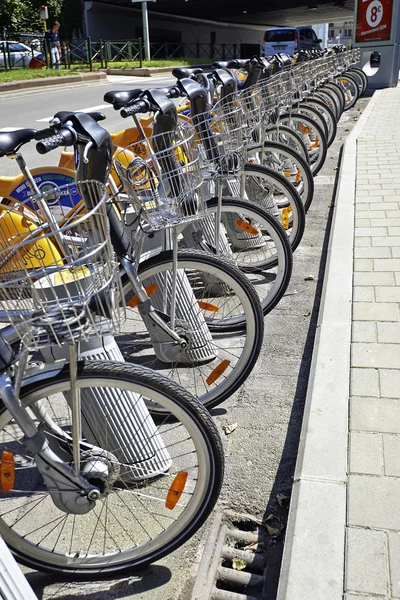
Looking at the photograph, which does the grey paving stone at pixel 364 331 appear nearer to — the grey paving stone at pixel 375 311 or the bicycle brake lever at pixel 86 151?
the grey paving stone at pixel 375 311

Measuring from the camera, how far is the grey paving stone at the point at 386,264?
4.60 metres

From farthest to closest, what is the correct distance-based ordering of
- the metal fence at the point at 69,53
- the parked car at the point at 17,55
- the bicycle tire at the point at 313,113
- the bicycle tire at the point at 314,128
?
1. the metal fence at the point at 69,53
2. the parked car at the point at 17,55
3. the bicycle tire at the point at 313,113
4. the bicycle tire at the point at 314,128

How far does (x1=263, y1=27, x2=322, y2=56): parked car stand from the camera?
2859cm

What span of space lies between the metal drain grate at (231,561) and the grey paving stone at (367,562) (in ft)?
1.12

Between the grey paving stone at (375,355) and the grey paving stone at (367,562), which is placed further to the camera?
the grey paving stone at (375,355)

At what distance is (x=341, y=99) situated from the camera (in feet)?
33.2

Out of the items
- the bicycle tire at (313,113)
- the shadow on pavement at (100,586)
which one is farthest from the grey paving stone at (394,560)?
the bicycle tire at (313,113)

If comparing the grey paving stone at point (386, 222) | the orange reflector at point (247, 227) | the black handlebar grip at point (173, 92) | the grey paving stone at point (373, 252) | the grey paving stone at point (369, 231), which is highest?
the black handlebar grip at point (173, 92)

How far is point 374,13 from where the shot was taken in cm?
1652

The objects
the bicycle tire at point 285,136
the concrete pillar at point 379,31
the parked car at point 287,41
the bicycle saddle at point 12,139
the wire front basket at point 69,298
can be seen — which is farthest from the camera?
the parked car at point 287,41

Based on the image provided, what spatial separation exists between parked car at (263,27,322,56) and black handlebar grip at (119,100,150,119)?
27.2m

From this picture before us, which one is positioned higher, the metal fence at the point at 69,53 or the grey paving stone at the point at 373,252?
the metal fence at the point at 69,53

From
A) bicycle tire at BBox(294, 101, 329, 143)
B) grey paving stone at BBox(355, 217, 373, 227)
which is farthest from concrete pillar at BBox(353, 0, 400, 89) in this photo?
grey paving stone at BBox(355, 217, 373, 227)

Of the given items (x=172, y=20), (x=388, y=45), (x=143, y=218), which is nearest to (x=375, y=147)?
(x=143, y=218)
